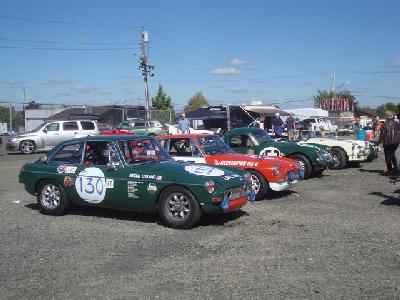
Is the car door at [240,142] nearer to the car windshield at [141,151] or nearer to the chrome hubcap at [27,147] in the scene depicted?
the car windshield at [141,151]

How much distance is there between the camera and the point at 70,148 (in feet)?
28.8

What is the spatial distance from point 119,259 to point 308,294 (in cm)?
235

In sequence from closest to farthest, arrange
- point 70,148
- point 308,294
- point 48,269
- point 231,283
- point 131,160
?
point 308,294 < point 231,283 < point 48,269 < point 131,160 < point 70,148

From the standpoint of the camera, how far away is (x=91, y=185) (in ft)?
27.0

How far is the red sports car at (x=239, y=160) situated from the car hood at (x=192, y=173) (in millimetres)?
1779

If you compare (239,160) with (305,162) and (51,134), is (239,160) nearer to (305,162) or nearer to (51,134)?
(305,162)

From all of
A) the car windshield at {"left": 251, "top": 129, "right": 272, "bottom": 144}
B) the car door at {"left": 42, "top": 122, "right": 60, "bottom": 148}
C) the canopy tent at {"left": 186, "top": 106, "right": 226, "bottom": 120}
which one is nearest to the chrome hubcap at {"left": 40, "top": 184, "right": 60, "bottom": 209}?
the car windshield at {"left": 251, "top": 129, "right": 272, "bottom": 144}

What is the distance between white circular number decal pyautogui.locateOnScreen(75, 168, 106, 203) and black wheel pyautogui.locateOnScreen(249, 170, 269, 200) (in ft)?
10.3

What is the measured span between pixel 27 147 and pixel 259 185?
15.9 meters

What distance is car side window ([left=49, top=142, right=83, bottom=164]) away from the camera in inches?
339

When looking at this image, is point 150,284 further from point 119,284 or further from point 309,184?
point 309,184

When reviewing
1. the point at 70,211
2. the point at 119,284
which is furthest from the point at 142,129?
the point at 119,284

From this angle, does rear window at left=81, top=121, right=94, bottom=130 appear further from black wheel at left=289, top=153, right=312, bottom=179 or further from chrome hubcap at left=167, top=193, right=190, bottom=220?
chrome hubcap at left=167, top=193, right=190, bottom=220

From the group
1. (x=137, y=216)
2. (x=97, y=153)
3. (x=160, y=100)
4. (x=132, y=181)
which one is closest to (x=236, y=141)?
(x=137, y=216)
